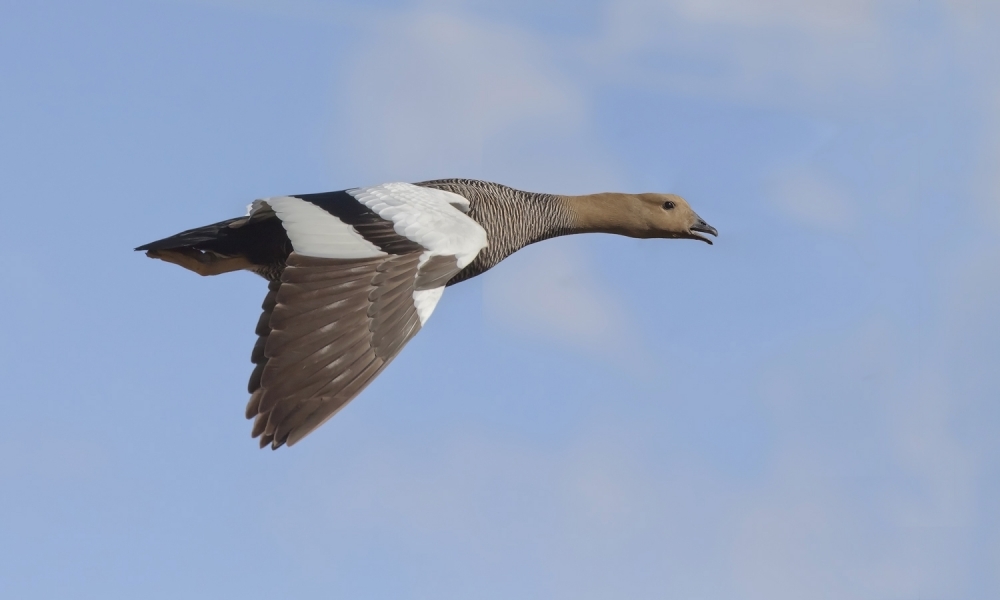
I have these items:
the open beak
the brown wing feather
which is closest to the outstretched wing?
the brown wing feather

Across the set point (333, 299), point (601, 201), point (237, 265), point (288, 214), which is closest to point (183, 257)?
point (237, 265)

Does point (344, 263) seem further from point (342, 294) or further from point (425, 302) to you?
point (425, 302)

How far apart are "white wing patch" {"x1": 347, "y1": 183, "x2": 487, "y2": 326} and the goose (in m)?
0.01

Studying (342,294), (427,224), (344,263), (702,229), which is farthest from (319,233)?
(702,229)

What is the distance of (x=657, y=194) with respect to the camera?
1584cm

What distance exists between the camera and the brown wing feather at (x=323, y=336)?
1096cm

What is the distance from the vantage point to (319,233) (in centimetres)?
1198

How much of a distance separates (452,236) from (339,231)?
1.09m

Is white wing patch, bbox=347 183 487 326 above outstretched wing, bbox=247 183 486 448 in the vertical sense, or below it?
above

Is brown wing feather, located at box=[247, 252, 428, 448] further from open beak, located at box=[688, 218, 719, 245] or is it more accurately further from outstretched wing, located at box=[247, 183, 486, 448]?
open beak, located at box=[688, 218, 719, 245]

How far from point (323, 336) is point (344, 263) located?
767mm

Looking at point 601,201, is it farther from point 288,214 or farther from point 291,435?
point 291,435

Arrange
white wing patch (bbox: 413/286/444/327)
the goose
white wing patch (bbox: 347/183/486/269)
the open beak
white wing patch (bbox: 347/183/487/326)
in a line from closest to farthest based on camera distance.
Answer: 1. the goose
2. white wing patch (bbox: 413/286/444/327)
3. white wing patch (bbox: 347/183/487/326)
4. white wing patch (bbox: 347/183/486/269)
5. the open beak

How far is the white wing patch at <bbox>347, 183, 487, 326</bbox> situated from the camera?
12273mm
